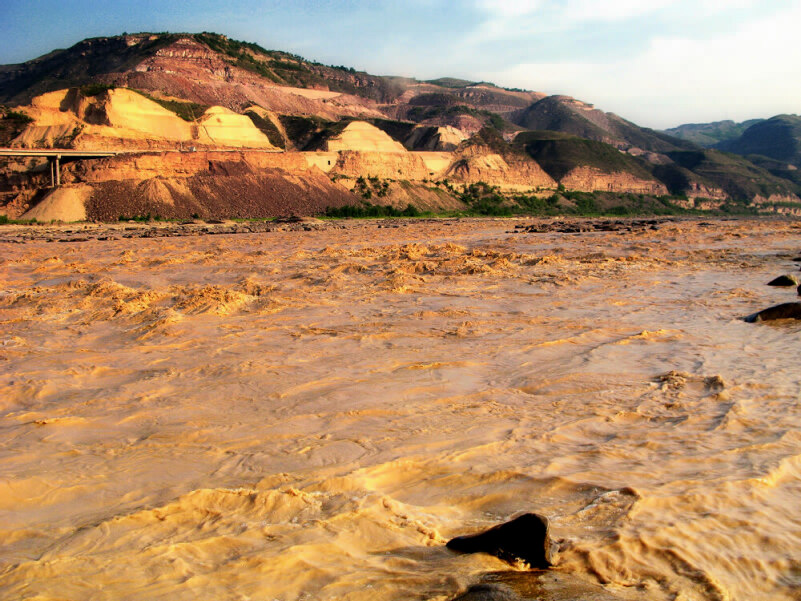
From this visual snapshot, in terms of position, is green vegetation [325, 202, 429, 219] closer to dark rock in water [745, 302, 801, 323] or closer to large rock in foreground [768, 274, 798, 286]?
large rock in foreground [768, 274, 798, 286]

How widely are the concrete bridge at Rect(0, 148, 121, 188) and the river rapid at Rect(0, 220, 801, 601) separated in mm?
37704

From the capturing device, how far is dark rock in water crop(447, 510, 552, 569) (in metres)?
3.62

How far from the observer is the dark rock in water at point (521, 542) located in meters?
3.62

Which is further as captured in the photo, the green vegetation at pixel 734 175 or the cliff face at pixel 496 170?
the green vegetation at pixel 734 175

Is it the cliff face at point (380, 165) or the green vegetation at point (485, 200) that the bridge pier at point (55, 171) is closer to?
the cliff face at point (380, 165)

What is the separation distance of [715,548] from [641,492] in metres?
0.69

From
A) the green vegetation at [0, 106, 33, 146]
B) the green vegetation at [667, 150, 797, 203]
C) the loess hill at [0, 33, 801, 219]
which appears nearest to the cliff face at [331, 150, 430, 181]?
the loess hill at [0, 33, 801, 219]

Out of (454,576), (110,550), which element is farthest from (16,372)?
(454,576)

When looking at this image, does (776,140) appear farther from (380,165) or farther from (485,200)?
(380,165)

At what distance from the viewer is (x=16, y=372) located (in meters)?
8.29

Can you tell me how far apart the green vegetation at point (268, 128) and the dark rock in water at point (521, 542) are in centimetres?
6966

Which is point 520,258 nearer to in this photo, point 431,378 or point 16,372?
point 431,378

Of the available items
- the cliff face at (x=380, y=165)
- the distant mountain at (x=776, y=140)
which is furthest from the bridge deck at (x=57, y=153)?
the distant mountain at (x=776, y=140)

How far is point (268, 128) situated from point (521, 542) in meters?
72.9
